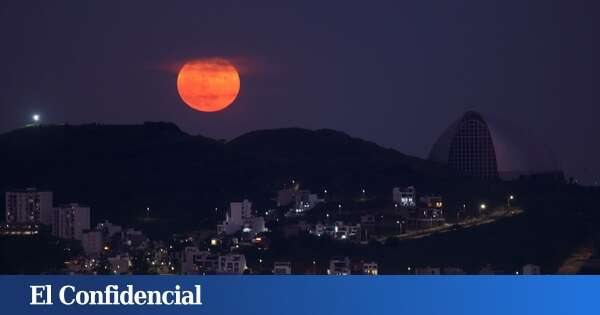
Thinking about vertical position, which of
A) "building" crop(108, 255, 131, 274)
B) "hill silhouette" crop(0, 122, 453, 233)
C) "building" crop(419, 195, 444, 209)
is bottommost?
"building" crop(108, 255, 131, 274)

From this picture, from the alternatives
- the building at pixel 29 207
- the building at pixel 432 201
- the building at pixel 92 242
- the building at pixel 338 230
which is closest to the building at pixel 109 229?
the building at pixel 92 242

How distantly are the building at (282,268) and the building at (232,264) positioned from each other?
25.5 inches

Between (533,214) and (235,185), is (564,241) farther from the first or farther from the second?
(235,185)

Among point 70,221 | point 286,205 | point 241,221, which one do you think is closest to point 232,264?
point 241,221

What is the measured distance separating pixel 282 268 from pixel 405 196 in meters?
10.7

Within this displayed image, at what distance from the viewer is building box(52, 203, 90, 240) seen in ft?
103

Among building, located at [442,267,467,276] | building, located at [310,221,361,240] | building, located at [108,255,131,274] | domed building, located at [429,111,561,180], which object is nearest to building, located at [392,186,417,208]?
building, located at [310,221,361,240]

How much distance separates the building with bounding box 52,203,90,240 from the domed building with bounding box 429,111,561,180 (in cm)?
1750

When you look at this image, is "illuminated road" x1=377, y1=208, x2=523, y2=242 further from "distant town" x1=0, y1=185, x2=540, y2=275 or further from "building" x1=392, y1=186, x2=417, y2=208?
"building" x1=392, y1=186, x2=417, y2=208

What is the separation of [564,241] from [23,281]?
22154 mm

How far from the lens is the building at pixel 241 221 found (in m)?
30.2

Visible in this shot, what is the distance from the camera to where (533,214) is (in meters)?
30.9

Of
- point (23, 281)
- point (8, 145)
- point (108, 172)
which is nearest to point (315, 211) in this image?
point (108, 172)

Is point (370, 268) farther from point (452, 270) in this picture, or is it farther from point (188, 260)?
point (188, 260)
